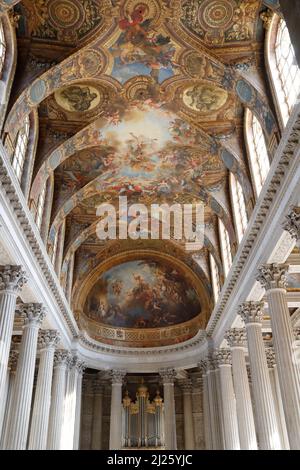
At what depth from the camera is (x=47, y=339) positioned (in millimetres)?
19125

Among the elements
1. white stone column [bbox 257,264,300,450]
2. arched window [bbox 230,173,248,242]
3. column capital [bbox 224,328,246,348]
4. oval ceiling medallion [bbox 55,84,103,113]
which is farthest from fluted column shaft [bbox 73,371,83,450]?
oval ceiling medallion [bbox 55,84,103,113]

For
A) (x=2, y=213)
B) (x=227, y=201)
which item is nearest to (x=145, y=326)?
(x=227, y=201)

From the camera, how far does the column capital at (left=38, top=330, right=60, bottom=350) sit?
1905cm

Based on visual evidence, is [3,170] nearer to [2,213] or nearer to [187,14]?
[2,213]

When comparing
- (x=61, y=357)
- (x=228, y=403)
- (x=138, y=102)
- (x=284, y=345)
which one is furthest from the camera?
(x=61, y=357)

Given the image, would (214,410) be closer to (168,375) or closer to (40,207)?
(168,375)

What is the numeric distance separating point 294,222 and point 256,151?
16.1 ft

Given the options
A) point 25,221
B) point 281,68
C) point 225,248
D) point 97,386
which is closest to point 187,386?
point 97,386

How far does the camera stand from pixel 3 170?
39.2 feet

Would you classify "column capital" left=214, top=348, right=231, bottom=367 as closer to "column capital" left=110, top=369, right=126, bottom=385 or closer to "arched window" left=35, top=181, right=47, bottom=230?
"column capital" left=110, top=369, right=126, bottom=385

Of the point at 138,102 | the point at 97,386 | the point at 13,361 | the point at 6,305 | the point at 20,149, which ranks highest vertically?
the point at 138,102

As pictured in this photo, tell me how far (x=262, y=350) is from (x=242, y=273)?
2779mm

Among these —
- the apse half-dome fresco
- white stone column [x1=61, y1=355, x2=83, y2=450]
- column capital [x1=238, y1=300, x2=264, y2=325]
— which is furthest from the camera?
the apse half-dome fresco

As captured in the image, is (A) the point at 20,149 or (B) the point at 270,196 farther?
(A) the point at 20,149
